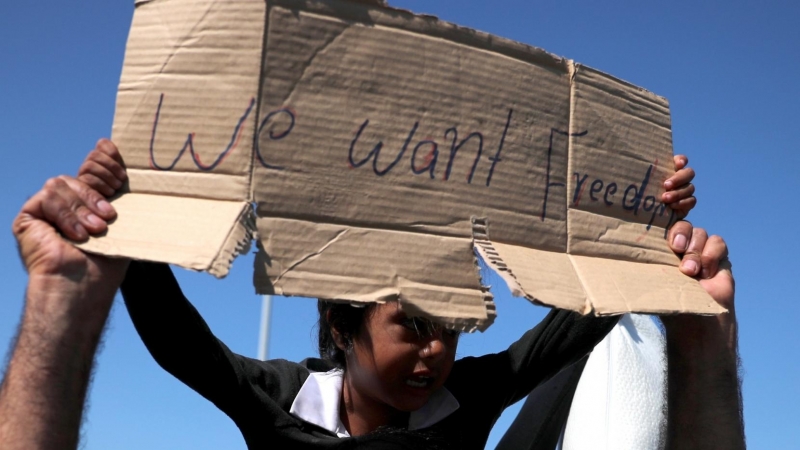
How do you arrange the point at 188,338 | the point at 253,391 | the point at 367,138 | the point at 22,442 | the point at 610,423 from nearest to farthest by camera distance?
the point at 22,442, the point at 367,138, the point at 188,338, the point at 253,391, the point at 610,423

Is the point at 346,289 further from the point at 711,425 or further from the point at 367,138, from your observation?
the point at 711,425

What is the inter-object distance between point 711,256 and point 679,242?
0.08 meters

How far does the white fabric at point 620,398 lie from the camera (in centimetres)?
278

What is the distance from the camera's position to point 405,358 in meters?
1.95

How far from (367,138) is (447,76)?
0.65ft

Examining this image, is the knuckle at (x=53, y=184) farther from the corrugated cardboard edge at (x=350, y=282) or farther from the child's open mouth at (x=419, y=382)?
the child's open mouth at (x=419, y=382)

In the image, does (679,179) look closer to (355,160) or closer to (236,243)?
(355,160)

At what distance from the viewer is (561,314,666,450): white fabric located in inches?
109

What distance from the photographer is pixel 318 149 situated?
4.46 feet

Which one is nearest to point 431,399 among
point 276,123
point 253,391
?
point 253,391

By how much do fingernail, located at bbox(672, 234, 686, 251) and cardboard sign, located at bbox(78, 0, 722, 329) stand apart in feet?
0.58

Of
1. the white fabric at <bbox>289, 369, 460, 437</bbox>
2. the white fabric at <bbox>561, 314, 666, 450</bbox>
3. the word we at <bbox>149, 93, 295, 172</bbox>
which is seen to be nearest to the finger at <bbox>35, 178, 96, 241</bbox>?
the word we at <bbox>149, 93, 295, 172</bbox>

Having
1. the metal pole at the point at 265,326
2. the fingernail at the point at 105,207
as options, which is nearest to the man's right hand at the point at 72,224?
the fingernail at the point at 105,207

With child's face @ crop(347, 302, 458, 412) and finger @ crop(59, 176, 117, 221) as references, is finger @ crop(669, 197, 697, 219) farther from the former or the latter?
finger @ crop(59, 176, 117, 221)
